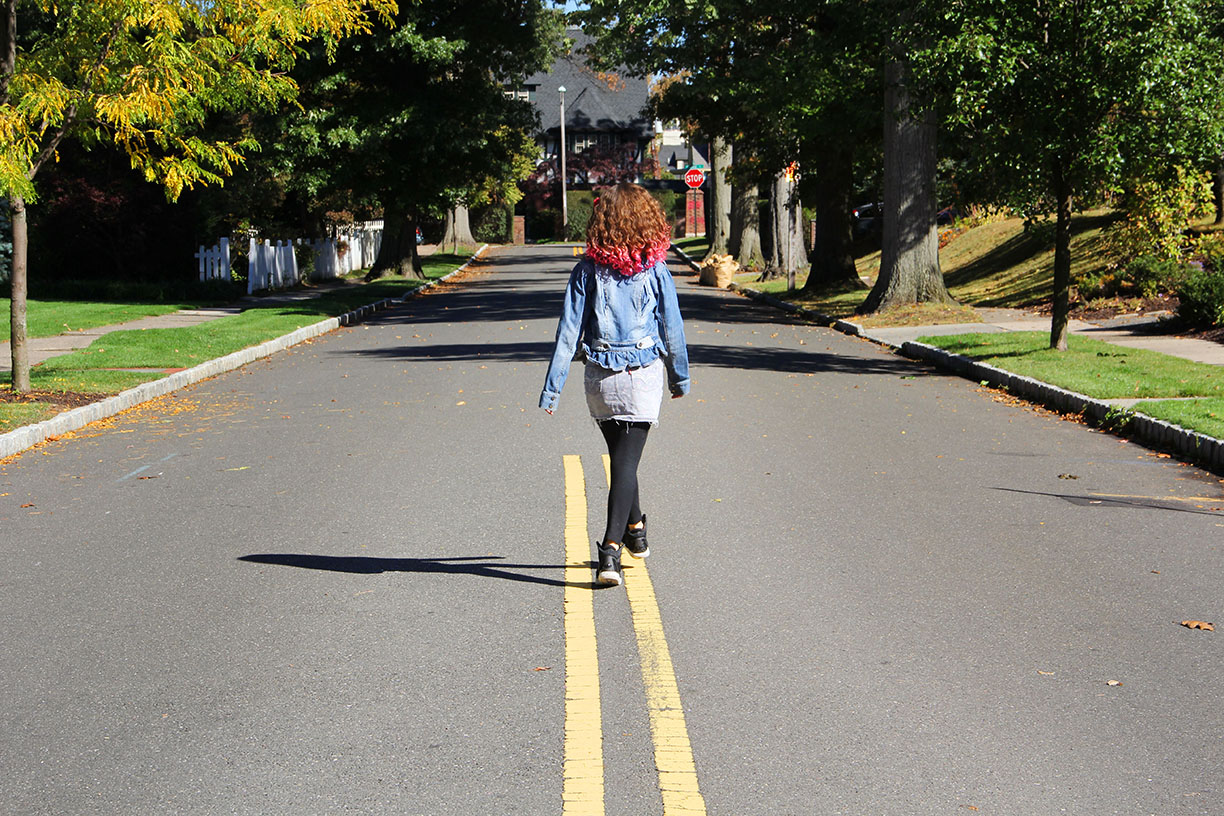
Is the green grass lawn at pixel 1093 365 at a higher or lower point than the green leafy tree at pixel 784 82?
lower

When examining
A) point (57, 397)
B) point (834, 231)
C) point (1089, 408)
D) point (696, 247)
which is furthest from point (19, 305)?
point (696, 247)

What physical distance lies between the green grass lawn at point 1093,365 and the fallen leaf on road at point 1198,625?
274 inches

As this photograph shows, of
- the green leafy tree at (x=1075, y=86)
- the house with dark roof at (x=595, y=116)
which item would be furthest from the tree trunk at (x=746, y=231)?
the house with dark roof at (x=595, y=116)

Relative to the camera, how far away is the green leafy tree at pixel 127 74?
1201 cm

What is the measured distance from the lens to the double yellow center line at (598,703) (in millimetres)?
4094

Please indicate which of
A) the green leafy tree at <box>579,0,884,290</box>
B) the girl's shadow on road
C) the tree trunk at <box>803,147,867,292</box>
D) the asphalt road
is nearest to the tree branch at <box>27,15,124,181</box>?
the asphalt road

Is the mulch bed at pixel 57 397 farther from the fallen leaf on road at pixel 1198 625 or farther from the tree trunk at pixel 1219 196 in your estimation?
the tree trunk at pixel 1219 196

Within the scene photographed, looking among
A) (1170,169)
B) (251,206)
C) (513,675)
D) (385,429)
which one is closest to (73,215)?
(251,206)

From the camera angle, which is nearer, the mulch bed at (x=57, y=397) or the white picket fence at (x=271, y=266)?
the mulch bed at (x=57, y=397)

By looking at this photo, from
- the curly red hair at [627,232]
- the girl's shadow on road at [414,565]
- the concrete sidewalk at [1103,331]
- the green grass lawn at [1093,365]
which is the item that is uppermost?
the curly red hair at [627,232]

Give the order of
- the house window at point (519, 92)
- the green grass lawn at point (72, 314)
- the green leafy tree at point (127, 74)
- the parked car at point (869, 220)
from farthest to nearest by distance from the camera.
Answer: the parked car at point (869, 220)
the house window at point (519, 92)
the green grass lawn at point (72, 314)
the green leafy tree at point (127, 74)

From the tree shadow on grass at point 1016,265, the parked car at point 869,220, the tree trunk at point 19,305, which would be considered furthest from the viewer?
the parked car at point 869,220

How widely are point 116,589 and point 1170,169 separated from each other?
1339 centimetres

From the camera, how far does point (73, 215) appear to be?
30969mm
